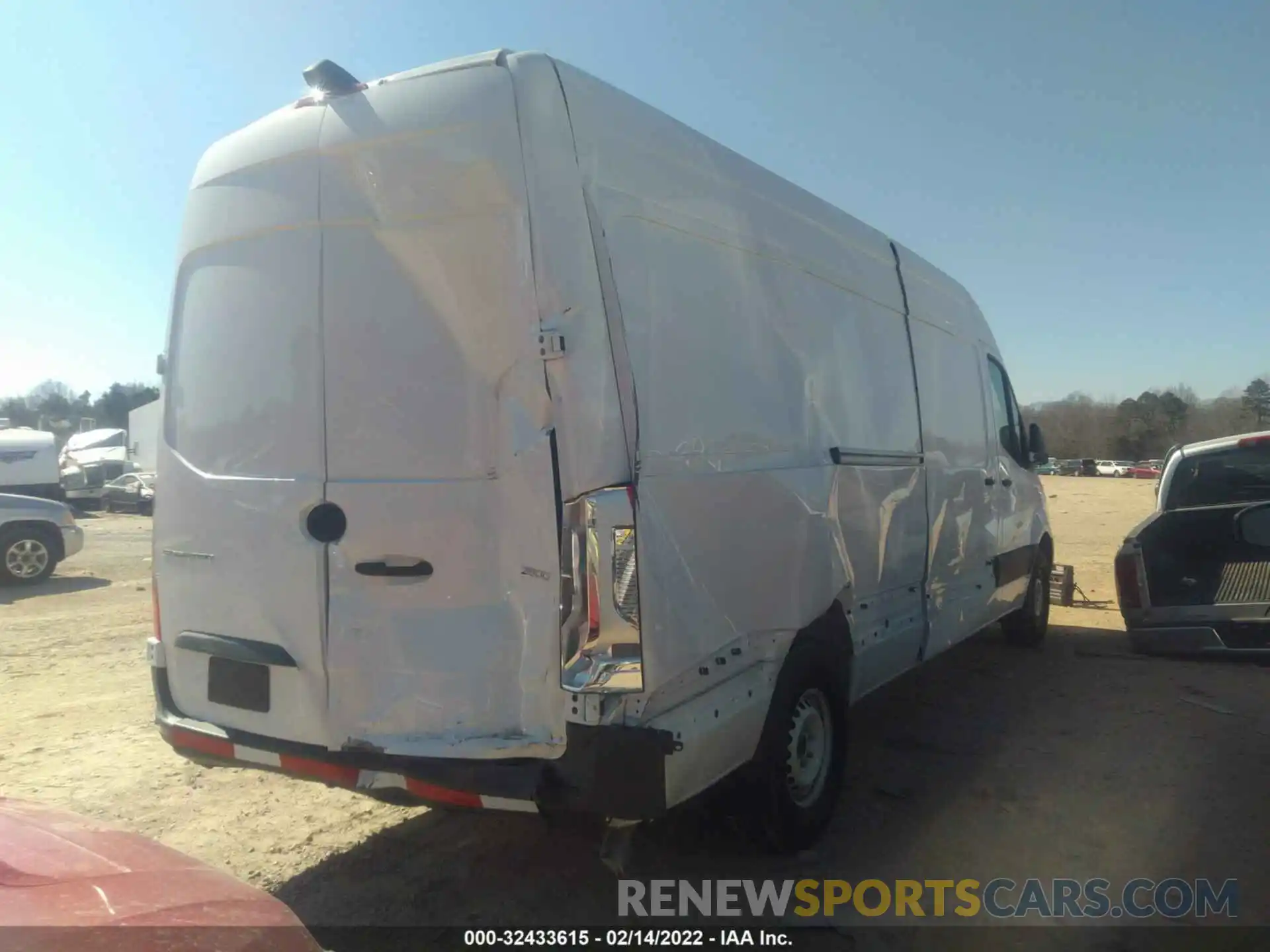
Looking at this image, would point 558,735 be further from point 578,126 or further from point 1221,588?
point 1221,588

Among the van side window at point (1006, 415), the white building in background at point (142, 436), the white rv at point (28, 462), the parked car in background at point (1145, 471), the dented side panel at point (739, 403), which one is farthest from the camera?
the parked car in background at point (1145, 471)

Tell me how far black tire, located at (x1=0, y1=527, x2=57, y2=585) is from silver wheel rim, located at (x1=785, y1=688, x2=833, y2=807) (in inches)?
464

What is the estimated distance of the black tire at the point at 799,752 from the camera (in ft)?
11.9

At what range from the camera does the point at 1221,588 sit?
23.2ft

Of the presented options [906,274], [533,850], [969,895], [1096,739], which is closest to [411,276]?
[533,850]

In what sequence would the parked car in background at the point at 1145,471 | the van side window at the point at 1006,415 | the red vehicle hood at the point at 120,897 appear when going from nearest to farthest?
the red vehicle hood at the point at 120,897, the van side window at the point at 1006,415, the parked car in background at the point at 1145,471

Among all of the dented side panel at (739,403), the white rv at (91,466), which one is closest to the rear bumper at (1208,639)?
the dented side panel at (739,403)

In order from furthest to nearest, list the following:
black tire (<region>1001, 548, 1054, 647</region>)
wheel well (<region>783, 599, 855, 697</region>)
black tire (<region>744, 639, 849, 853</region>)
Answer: black tire (<region>1001, 548, 1054, 647</region>), wheel well (<region>783, 599, 855, 697</region>), black tire (<region>744, 639, 849, 853</region>)

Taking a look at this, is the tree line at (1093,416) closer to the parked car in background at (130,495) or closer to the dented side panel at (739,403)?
the parked car in background at (130,495)

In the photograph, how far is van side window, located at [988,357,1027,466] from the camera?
6.95 m

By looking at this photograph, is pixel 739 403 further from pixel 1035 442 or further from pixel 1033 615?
pixel 1033 615

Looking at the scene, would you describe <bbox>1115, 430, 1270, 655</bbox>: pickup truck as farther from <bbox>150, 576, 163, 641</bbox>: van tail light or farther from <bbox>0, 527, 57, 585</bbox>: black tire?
<bbox>0, 527, 57, 585</bbox>: black tire

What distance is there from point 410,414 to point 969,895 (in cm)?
283

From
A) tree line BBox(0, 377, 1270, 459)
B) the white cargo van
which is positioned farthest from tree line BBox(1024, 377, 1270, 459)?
the white cargo van
